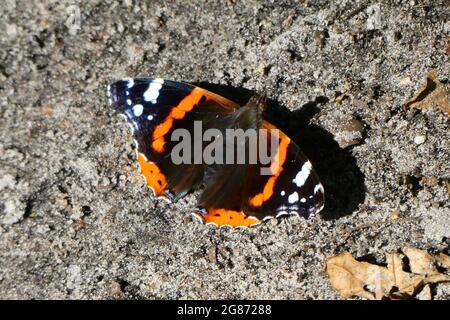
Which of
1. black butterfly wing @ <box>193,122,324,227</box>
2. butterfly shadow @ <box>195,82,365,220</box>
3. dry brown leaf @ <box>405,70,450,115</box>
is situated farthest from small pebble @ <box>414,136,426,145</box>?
black butterfly wing @ <box>193,122,324,227</box>

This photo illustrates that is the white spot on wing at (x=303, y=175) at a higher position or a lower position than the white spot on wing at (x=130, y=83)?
lower

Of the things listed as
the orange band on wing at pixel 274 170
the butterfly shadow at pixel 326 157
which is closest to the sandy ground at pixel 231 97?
the butterfly shadow at pixel 326 157

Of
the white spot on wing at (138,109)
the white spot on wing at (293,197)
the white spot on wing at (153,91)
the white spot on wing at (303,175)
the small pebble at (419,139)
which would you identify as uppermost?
the white spot on wing at (153,91)

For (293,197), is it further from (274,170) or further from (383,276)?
(383,276)

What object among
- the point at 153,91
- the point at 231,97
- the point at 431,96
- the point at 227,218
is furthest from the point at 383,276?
the point at 153,91

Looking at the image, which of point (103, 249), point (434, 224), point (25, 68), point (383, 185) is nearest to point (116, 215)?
point (103, 249)

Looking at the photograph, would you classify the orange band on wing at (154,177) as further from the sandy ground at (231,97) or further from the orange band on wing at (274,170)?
the orange band on wing at (274,170)
